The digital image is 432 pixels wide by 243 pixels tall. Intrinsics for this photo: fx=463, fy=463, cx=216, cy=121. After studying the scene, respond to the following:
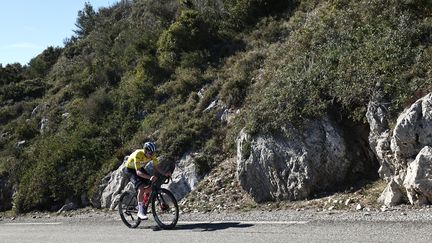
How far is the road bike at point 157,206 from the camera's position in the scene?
399 inches

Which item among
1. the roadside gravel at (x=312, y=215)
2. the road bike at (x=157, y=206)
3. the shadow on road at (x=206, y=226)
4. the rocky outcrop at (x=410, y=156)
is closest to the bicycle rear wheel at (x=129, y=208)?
the road bike at (x=157, y=206)

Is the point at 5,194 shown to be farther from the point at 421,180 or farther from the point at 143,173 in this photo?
the point at 421,180

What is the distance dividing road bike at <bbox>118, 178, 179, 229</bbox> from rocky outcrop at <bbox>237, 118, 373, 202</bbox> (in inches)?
109

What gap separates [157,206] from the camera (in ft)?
34.4

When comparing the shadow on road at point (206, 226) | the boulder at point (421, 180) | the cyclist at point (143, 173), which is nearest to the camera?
the boulder at point (421, 180)

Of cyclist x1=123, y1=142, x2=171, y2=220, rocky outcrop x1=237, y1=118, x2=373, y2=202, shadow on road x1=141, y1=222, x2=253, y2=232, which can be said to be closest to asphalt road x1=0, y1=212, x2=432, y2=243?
shadow on road x1=141, y1=222, x2=253, y2=232

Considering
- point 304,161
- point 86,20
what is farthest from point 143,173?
point 86,20

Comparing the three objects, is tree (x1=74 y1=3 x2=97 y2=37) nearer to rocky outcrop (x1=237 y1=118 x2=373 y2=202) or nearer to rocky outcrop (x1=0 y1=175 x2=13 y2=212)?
rocky outcrop (x1=0 y1=175 x2=13 y2=212)

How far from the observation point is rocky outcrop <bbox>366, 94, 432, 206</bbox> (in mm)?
9367

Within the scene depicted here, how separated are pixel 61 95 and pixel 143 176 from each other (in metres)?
17.8

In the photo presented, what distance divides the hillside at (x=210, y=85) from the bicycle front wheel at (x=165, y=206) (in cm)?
350

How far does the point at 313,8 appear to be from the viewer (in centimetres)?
1920

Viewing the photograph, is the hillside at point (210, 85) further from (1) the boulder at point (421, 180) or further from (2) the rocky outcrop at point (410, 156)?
(1) the boulder at point (421, 180)

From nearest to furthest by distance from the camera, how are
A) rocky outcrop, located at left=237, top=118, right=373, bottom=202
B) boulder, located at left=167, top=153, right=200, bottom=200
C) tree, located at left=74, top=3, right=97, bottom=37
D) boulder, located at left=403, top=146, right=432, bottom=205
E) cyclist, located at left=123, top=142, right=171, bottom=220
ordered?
boulder, located at left=403, top=146, right=432, bottom=205
cyclist, located at left=123, top=142, right=171, bottom=220
rocky outcrop, located at left=237, top=118, right=373, bottom=202
boulder, located at left=167, top=153, right=200, bottom=200
tree, located at left=74, top=3, right=97, bottom=37
